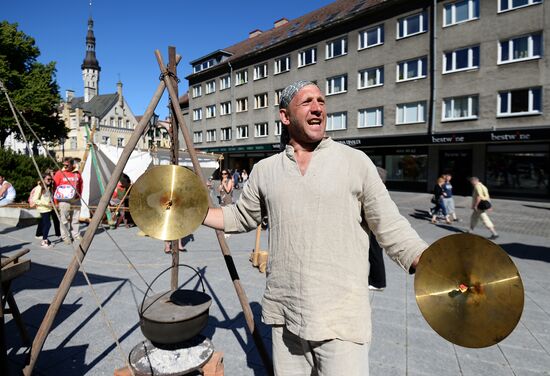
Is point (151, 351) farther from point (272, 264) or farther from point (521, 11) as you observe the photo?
point (521, 11)

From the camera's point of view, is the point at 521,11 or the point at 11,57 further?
the point at 11,57

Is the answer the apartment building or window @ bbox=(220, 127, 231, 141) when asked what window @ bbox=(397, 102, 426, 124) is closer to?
the apartment building

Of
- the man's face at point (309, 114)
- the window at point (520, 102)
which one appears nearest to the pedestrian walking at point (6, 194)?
the man's face at point (309, 114)

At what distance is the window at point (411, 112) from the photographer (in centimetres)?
2132

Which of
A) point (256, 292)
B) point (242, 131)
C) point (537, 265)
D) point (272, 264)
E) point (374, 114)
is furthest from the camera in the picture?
point (242, 131)

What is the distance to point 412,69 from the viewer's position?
2161 centimetres

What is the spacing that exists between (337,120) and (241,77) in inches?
482

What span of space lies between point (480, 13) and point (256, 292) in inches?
829

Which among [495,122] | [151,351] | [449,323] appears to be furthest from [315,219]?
[495,122]

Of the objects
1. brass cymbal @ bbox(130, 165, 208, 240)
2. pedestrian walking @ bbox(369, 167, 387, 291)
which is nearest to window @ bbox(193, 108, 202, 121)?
pedestrian walking @ bbox(369, 167, 387, 291)

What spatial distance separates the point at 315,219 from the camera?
1.71 meters

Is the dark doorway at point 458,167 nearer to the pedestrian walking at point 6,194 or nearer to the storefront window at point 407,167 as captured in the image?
the storefront window at point 407,167

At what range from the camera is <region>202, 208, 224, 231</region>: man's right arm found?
2.20 metres

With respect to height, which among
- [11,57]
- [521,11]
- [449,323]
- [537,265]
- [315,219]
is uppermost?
[11,57]
